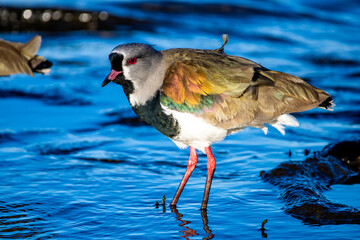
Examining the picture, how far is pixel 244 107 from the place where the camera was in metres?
5.25

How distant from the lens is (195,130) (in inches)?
202

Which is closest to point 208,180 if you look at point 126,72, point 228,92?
point 228,92

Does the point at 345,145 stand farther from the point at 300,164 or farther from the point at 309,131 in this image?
the point at 309,131

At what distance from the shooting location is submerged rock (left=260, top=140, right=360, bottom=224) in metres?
5.28

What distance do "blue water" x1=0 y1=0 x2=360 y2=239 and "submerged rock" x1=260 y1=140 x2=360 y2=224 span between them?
0.43ft

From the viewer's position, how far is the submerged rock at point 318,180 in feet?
17.3

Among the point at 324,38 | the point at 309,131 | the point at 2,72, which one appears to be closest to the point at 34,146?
the point at 2,72

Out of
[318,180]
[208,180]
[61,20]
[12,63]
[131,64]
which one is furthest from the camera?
[61,20]

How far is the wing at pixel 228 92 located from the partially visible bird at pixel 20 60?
7.78 feet

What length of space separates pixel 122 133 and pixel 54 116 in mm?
1333

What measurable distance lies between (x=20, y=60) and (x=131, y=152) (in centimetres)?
176

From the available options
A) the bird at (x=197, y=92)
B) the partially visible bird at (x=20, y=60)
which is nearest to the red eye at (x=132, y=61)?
the bird at (x=197, y=92)

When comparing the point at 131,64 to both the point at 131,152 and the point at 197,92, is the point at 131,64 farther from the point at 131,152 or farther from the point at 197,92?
the point at 131,152

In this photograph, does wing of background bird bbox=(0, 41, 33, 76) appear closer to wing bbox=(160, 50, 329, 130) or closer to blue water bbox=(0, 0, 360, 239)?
blue water bbox=(0, 0, 360, 239)
